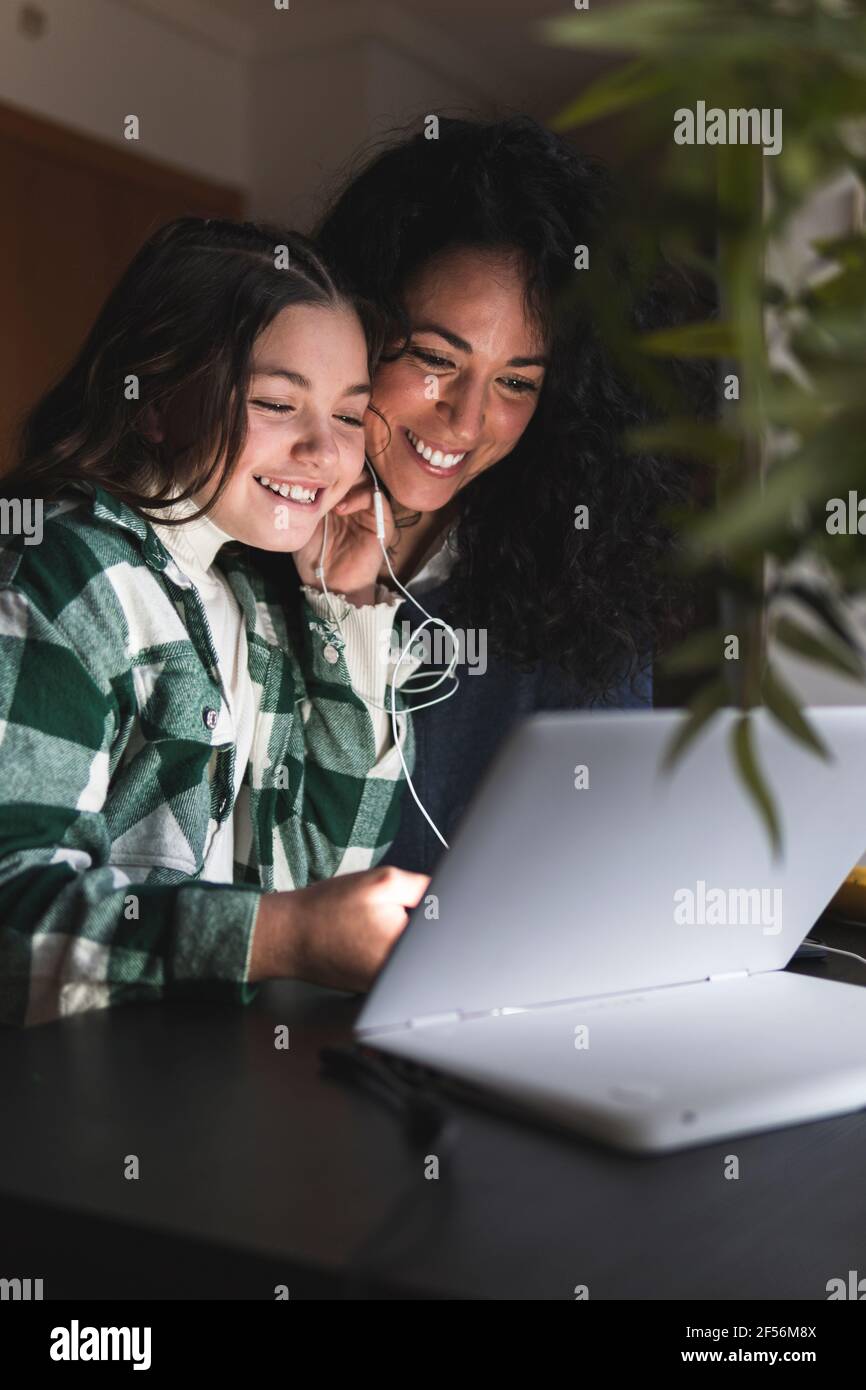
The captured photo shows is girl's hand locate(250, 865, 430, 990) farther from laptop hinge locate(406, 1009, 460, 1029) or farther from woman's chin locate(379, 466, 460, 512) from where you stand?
woman's chin locate(379, 466, 460, 512)

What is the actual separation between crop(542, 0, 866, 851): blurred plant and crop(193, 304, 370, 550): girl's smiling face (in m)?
1.03

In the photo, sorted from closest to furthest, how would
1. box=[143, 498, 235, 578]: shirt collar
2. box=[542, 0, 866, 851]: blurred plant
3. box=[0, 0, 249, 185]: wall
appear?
1. box=[542, 0, 866, 851]: blurred plant
2. box=[143, 498, 235, 578]: shirt collar
3. box=[0, 0, 249, 185]: wall

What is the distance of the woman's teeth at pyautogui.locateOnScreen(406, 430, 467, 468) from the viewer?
1.69 meters

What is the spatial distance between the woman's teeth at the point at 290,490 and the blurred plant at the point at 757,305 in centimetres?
105

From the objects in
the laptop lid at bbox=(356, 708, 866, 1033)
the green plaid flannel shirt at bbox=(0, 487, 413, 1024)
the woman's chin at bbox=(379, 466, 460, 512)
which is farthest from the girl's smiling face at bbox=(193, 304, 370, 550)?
the laptop lid at bbox=(356, 708, 866, 1033)

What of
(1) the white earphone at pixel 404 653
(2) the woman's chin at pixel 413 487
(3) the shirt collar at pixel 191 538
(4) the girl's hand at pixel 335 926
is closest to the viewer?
(4) the girl's hand at pixel 335 926

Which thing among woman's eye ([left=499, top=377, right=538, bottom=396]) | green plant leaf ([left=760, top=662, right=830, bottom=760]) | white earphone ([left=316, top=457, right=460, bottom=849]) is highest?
woman's eye ([left=499, top=377, right=538, bottom=396])

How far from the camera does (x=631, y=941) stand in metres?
0.89

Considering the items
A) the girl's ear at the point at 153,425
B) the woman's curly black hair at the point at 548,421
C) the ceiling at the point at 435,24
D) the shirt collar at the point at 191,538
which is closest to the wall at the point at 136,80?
the ceiling at the point at 435,24

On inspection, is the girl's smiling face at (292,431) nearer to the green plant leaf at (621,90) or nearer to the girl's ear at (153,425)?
the girl's ear at (153,425)

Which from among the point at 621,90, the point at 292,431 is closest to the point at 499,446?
the point at 292,431

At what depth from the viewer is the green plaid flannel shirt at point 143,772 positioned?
37.4 inches

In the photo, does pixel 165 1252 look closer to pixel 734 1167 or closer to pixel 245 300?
pixel 734 1167
